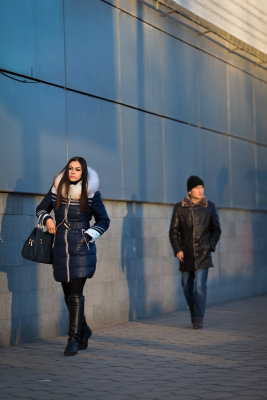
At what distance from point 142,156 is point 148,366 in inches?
214

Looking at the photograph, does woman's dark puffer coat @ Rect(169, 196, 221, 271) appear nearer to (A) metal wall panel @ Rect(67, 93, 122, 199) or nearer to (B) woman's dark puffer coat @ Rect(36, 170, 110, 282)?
(A) metal wall panel @ Rect(67, 93, 122, 199)

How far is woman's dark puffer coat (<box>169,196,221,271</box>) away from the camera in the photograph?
9461 millimetres

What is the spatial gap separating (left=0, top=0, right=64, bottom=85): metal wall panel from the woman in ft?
6.89

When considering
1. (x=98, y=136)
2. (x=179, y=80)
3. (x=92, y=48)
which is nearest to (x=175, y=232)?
(x=98, y=136)

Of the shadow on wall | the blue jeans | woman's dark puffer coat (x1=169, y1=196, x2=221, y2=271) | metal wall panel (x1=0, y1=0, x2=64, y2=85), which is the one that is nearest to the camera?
the shadow on wall

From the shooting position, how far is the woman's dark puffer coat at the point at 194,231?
946cm

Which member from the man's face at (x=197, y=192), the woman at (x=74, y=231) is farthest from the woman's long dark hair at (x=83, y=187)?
the man's face at (x=197, y=192)

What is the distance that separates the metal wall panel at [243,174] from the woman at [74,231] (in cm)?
788

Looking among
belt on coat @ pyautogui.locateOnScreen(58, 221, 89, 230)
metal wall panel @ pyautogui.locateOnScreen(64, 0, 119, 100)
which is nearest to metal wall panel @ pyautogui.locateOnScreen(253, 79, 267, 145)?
metal wall panel @ pyautogui.locateOnScreen(64, 0, 119, 100)

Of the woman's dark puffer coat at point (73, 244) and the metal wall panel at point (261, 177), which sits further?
the metal wall panel at point (261, 177)

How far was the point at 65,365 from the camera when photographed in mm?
6461

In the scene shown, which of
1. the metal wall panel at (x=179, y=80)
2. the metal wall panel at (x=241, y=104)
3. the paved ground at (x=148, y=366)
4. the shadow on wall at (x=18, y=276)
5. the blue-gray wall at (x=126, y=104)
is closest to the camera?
the paved ground at (x=148, y=366)

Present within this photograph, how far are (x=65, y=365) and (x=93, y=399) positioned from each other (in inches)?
59.5

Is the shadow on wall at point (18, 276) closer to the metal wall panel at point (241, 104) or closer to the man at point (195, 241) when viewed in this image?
the man at point (195, 241)
